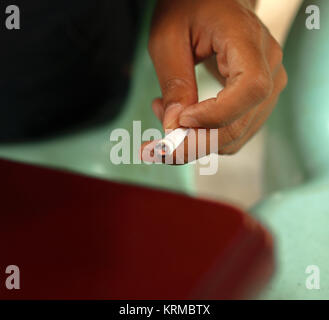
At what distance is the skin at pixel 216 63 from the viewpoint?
29 cm

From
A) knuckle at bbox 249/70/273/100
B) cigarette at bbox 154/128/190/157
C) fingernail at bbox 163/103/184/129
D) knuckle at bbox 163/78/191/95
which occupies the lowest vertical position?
cigarette at bbox 154/128/190/157

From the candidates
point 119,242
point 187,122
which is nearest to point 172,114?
point 187,122

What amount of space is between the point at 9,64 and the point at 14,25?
0.18 ft

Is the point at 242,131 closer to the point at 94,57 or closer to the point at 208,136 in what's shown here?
the point at 208,136

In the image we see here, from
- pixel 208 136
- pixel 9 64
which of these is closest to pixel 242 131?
pixel 208 136

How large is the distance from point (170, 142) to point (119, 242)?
0.70 ft

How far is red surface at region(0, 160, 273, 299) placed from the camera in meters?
0.42

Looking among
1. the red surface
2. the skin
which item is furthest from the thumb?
the red surface

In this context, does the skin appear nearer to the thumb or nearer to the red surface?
the thumb

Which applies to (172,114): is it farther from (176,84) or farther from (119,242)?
(119,242)

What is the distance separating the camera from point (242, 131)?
366 millimetres

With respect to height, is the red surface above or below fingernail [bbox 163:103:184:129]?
below

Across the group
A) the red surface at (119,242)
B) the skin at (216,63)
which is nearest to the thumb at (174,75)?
the skin at (216,63)

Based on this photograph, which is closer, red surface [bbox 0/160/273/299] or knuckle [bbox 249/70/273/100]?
knuckle [bbox 249/70/273/100]
